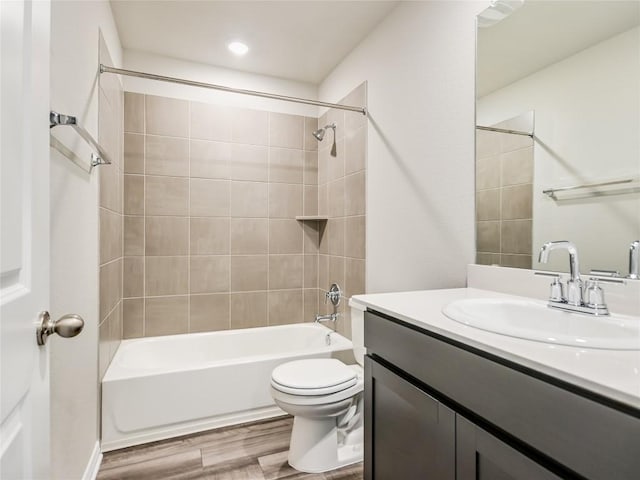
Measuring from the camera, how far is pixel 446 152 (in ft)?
5.55

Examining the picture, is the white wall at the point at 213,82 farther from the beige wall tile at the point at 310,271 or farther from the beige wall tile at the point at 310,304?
the beige wall tile at the point at 310,304

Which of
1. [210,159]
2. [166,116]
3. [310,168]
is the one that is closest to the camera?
[166,116]

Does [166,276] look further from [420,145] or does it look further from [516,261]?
[516,261]

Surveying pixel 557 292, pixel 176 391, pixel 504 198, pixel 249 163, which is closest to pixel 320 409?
pixel 176 391

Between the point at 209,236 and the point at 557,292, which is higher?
the point at 209,236

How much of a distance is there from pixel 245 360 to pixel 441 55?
6.60 ft

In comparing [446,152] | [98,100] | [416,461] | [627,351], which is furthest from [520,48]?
[98,100]

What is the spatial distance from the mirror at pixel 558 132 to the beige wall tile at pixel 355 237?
0.96 m

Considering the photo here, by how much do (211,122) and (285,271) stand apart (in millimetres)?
1340

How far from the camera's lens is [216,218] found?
2.81m

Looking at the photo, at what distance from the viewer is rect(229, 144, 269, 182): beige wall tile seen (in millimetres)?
2861

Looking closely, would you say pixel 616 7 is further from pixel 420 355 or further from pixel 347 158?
pixel 347 158

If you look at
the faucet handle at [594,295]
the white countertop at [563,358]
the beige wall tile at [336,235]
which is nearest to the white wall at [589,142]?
the faucet handle at [594,295]

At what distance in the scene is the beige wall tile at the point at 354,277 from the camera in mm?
2410
